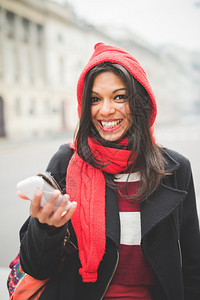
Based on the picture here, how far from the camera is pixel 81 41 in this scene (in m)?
10.8

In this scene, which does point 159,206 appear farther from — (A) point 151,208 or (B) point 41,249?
(B) point 41,249

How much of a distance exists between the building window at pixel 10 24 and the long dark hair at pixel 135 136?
1157 cm

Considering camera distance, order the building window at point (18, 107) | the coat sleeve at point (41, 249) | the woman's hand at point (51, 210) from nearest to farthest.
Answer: the woman's hand at point (51, 210) < the coat sleeve at point (41, 249) < the building window at point (18, 107)

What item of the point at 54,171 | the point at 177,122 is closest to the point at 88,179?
the point at 54,171

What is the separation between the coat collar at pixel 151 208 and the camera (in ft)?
3.30

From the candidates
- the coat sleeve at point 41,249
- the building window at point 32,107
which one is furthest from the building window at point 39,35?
the coat sleeve at point 41,249

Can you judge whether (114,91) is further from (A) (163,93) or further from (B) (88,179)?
(A) (163,93)

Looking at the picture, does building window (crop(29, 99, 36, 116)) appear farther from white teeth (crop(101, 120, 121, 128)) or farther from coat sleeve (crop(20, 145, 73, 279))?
coat sleeve (crop(20, 145, 73, 279))

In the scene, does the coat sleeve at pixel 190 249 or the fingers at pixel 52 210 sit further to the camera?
the coat sleeve at pixel 190 249

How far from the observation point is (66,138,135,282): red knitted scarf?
38.1 inches

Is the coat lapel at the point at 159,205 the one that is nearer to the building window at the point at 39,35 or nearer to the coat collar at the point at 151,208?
the coat collar at the point at 151,208

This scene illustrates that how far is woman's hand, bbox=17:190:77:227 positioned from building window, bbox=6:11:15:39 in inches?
473

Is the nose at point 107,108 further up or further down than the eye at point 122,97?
further down

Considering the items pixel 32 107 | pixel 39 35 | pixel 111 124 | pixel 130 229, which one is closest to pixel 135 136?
pixel 111 124
